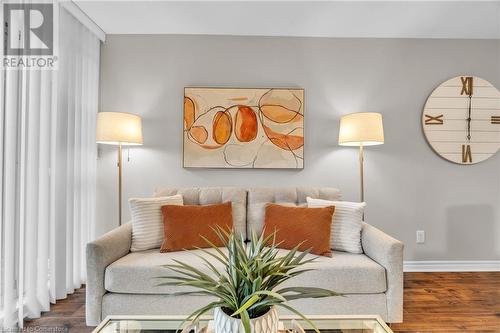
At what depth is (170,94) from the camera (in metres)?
2.83

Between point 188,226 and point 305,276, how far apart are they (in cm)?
84

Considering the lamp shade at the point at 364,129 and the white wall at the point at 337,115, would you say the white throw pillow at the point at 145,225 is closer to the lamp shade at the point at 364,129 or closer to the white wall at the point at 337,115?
the white wall at the point at 337,115

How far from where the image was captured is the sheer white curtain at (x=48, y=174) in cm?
177

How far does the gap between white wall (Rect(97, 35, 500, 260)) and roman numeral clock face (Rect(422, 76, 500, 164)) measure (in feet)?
0.29

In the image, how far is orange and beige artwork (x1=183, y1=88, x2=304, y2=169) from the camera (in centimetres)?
278

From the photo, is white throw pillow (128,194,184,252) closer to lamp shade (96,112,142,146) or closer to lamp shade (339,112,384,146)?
lamp shade (96,112,142,146)

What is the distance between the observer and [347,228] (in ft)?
6.68

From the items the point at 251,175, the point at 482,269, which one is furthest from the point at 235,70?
the point at 482,269

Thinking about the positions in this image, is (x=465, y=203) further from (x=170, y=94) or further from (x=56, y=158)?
(x=56, y=158)

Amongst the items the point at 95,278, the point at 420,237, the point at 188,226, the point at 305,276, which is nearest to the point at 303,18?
the point at 188,226

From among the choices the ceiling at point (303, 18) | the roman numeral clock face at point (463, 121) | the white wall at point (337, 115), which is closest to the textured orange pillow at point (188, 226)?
the white wall at point (337, 115)

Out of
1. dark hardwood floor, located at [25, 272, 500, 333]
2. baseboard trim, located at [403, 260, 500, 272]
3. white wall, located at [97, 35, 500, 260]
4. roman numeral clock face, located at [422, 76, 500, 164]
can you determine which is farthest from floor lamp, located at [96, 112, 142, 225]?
baseboard trim, located at [403, 260, 500, 272]

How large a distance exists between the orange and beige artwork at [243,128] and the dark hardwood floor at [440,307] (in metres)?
1.44

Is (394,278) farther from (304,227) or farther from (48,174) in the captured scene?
(48,174)
